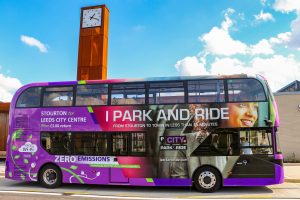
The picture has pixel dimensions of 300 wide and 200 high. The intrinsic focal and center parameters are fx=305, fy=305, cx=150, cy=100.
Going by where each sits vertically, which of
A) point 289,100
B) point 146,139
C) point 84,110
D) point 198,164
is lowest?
point 198,164

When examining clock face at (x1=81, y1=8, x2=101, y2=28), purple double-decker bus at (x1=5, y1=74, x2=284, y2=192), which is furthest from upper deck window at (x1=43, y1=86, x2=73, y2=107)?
clock face at (x1=81, y1=8, x2=101, y2=28)

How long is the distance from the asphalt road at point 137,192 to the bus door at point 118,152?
0.44 metres

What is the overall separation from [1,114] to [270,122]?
59.0ft

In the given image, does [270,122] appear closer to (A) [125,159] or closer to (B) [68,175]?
(A) [125,159]

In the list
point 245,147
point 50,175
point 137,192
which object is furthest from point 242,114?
point 50,175

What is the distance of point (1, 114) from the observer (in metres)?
20.9

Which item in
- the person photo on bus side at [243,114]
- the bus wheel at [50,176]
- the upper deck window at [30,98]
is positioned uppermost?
Result: the upper deck window at [30,98]

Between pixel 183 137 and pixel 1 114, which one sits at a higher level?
pixel 1 114

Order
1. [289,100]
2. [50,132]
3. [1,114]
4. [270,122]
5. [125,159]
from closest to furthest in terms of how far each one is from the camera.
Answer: [270,122] → [125,159] → [50,132] → [289,100] → [1,114]

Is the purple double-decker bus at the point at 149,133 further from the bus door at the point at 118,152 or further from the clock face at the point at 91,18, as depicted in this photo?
the clock face at the point at 91,18

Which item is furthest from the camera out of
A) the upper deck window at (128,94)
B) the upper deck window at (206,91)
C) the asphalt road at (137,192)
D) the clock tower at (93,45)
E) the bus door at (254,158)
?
the clock tower at (93,45)

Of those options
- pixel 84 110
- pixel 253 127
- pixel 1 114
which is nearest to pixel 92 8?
pixel 1 114

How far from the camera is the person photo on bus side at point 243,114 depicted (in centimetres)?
980

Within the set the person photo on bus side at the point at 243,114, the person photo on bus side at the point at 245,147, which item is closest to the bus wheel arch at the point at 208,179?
the person photo on bus side at the point at 245,147
